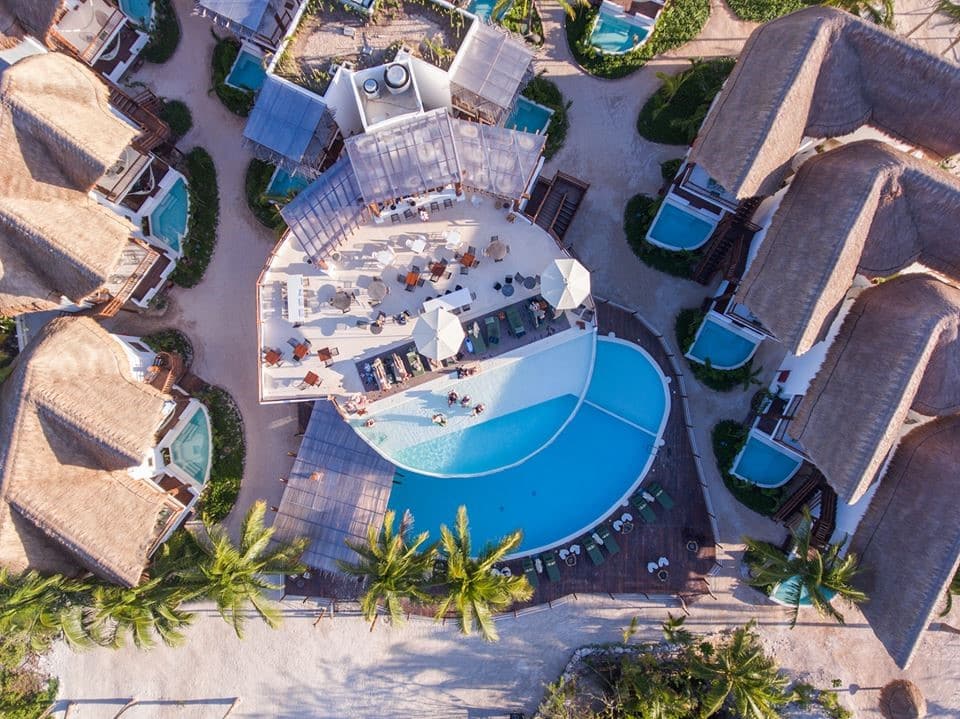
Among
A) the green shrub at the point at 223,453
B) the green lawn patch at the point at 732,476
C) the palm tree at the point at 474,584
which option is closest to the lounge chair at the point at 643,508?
the green lawn patch at the point at 732,476

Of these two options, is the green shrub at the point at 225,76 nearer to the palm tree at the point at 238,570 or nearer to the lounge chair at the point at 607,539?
the palm tree at the point at 238,570

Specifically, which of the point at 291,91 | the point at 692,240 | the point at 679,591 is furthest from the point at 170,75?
the point at 679,591

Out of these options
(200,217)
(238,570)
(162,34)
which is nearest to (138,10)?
(162,34)

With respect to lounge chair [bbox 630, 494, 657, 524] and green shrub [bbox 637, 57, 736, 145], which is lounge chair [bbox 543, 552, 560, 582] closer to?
lounge chair [bbox 630, 494, 657, 524]

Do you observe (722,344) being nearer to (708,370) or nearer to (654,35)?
(708,370)

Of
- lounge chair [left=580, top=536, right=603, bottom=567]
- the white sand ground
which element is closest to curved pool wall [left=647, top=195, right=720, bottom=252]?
the white sand ground
